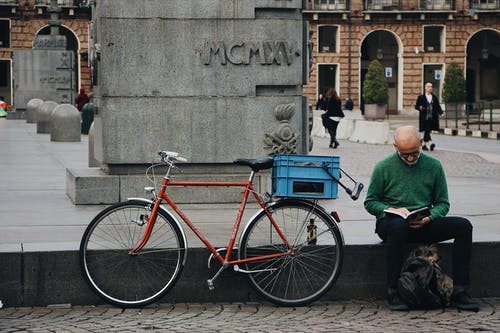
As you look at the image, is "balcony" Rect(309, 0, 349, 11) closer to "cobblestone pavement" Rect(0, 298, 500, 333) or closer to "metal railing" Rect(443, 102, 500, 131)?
"metal railing" Rect(443, 102, 500, 131)

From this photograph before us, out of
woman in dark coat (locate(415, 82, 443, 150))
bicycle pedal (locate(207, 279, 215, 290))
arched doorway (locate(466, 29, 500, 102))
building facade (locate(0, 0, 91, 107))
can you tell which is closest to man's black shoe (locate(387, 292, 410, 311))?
bicycle pedal (locate(207, 279, 215, 290))

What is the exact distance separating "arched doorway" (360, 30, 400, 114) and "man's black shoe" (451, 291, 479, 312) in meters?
59.5

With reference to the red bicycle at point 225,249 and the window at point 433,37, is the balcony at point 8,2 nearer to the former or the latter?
the window at point 433,37

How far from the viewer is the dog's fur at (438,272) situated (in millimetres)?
7426

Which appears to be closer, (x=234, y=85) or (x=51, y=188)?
(x=234, y=85)

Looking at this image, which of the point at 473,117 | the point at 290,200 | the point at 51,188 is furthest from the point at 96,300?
the point at 473,117

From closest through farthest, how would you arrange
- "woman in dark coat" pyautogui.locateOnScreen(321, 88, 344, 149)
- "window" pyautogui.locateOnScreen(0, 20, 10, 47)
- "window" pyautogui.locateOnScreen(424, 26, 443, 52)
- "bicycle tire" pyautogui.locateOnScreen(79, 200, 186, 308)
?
"bicycle tire" pyautogui.locateOnScreen(79, 200, 186, 308), "woman in dark coat" pyautogui.locateOnScreen(321, 88, 344, 149), "window" pyautogui.locateOnScreen(0, 20, 10, 47), "window" pyautogui.locateOnScreen(424, 26, 443, 52)

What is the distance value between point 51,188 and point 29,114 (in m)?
24.2

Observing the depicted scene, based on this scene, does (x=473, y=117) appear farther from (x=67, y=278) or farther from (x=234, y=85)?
(x=67, y=278)

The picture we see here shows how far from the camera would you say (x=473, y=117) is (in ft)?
144

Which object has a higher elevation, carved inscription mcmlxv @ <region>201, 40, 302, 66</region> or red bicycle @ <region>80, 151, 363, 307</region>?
carved inscription mcmlxv @ <region>201, 40, 302, 66</region>

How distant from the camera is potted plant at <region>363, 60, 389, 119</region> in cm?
5625

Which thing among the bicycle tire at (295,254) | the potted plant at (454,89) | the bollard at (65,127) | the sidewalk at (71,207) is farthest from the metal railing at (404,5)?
the bicycle tire at (295,254)

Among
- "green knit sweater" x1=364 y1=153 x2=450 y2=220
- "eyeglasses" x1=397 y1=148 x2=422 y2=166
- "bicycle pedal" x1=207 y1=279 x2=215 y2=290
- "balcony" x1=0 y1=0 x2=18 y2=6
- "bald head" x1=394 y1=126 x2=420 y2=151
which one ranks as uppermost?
"balcony" x1=0 y1=0 x2=18 y2=6
